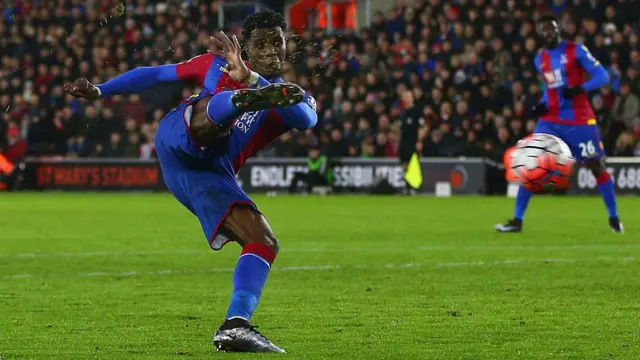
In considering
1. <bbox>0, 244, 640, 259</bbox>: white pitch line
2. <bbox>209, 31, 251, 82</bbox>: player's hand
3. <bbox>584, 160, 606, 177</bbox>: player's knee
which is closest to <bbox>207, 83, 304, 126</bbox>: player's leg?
<bbox>209, 31, 251, 82</bbox>: player's hand

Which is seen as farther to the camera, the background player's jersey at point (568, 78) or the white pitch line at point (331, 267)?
the background player's jersey at point (568, 78)

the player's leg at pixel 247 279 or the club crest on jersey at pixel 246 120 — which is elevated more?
the club crest on jersey at pixel 246 120

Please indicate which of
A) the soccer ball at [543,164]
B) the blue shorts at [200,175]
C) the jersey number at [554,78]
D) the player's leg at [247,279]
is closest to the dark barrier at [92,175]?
A: the jersey number at [554,78]

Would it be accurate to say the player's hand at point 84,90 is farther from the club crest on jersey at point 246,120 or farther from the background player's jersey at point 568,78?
the background player's jersey at point 568,78

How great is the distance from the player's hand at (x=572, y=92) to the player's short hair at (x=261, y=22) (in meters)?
8.73

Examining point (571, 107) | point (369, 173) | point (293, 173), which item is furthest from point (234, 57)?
point (293, 173)

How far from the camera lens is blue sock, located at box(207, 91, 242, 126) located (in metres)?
6.00

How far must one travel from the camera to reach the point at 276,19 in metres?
6.69

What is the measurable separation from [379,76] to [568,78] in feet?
43.9

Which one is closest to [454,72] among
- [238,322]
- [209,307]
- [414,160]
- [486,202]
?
[414,160]

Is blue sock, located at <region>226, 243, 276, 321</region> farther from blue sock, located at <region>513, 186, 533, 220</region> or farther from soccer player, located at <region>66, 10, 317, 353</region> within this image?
blue sock, located at <region>513, 186, 533, 220</region>

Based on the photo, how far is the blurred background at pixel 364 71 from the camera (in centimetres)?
2547

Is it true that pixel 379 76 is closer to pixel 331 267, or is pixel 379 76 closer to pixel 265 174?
pixel 265 174

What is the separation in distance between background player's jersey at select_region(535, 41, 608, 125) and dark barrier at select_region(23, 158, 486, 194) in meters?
10.6
